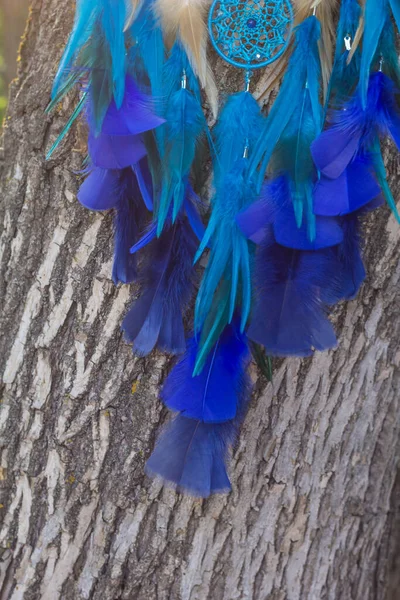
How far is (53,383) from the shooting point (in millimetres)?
1242

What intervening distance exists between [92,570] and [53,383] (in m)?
0.43

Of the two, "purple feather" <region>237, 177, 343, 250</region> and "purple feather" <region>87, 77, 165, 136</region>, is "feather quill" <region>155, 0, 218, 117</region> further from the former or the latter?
"purple feather" <region>237, 177, 343, 250</region>

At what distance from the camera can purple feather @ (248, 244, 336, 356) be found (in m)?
1.00

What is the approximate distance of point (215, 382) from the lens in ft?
3.55

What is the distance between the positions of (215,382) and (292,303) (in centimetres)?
23

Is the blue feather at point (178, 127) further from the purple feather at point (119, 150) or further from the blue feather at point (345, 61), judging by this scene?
the blue feather at point (345, 61)

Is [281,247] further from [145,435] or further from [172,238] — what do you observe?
[145,435]

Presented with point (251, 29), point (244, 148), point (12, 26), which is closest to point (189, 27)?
point (251, 29)

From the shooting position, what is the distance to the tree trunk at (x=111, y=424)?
119 centimetres

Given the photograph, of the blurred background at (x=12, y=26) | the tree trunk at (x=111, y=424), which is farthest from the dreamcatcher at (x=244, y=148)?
the blurred background at (x=12, y=26)

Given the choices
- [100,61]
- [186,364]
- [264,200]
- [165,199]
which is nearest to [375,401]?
[186,364]

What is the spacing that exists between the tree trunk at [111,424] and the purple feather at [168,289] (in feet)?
0.23

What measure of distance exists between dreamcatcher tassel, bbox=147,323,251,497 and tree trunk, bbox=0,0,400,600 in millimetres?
78

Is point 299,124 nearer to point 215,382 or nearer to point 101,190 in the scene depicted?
point 101,190
